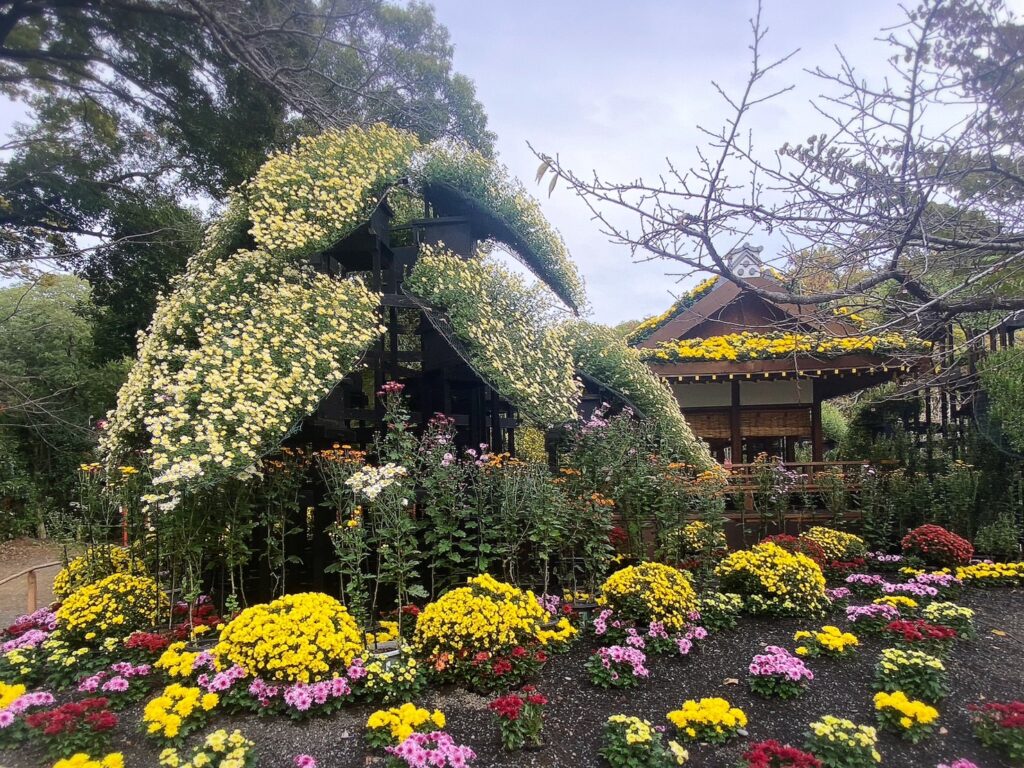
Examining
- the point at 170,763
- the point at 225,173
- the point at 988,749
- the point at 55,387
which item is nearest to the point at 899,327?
the point at 988,749

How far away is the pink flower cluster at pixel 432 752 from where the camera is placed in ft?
8.15

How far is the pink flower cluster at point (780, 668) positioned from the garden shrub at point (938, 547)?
3969mm

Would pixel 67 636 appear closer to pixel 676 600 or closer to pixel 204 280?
pixel 204 280

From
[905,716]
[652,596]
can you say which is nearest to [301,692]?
[652,596]

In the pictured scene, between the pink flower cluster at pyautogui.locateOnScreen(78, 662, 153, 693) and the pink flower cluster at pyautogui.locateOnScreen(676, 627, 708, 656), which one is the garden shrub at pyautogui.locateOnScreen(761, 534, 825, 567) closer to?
the pink flower cluster at pyautogui.locateOnScreen(676, 627, 708, 656)

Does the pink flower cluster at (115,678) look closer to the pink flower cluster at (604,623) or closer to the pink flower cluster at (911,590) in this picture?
the pink flower cluster at (604,623)

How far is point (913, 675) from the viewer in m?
3.33

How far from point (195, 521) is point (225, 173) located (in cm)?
699

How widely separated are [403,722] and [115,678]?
186cm

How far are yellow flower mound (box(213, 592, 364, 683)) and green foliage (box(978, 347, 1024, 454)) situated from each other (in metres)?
7.75

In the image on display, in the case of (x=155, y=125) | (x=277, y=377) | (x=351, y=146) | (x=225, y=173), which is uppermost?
(x=155, y=125)

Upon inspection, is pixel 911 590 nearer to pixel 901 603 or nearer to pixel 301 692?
pixel 901 603

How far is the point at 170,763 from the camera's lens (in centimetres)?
253

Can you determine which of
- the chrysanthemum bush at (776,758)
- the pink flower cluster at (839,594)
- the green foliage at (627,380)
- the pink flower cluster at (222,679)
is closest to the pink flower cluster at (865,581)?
the pink flower cluster at (839,594)
